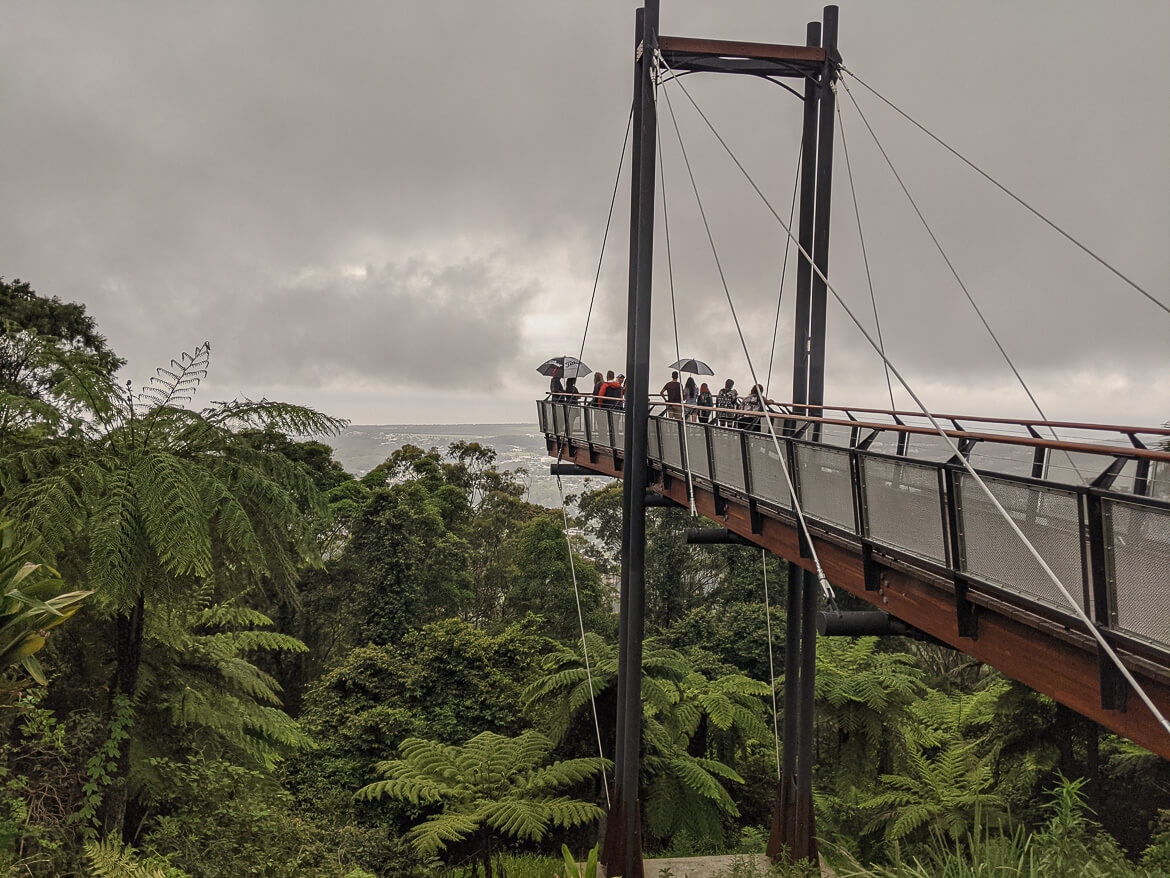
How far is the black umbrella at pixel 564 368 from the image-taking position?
14805mm

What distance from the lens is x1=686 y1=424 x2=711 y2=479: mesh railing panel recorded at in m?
7.26

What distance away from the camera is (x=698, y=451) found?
748 cm

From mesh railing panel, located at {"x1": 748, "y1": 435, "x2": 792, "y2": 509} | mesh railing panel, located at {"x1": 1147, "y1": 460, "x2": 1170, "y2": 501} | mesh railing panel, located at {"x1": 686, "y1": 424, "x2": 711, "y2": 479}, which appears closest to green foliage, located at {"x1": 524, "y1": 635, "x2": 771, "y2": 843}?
mesh railing panel, located at {"x1": 686, "y1": 424, "x2": 711, "y2": 479}

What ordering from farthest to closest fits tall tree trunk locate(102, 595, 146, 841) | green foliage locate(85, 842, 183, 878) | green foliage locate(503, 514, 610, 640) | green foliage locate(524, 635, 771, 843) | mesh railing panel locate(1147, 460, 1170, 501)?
1. green foliage locate(503, 514, 610, 640)
2. green foliage locate(524, 635, 771, 843)
3. tall tree trunk locate(102, 595, 146, 841)
4. green foliage locate(85, 842, 183, 878)
5. mesh railing panel locate(1147, 460, 1170, 501)

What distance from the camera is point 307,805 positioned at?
11867 mm

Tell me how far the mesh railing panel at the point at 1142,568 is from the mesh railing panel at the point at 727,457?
364cm

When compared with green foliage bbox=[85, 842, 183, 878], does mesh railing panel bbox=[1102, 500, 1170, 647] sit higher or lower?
higher

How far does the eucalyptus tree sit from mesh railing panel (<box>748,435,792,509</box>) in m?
3.82

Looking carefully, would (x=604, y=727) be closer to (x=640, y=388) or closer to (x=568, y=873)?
(x=568, y=873)

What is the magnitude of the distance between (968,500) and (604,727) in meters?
9.46

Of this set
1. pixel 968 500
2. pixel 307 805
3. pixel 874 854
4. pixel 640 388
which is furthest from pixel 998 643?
pixel 307 805

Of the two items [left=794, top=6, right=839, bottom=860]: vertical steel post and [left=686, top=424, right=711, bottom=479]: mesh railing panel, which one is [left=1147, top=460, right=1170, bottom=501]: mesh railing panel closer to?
[left=686, top=424, right=711, bottom=479]: mesh railing panel

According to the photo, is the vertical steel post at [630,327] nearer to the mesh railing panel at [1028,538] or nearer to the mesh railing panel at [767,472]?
the mesh railing panel at [767,472]

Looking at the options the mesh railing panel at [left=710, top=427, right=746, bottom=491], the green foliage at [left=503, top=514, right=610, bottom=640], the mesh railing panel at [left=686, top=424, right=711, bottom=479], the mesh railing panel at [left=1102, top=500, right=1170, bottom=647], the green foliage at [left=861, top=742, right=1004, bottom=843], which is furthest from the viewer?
the green foliage at [left=503, top=514, right=610, bottom=640]
